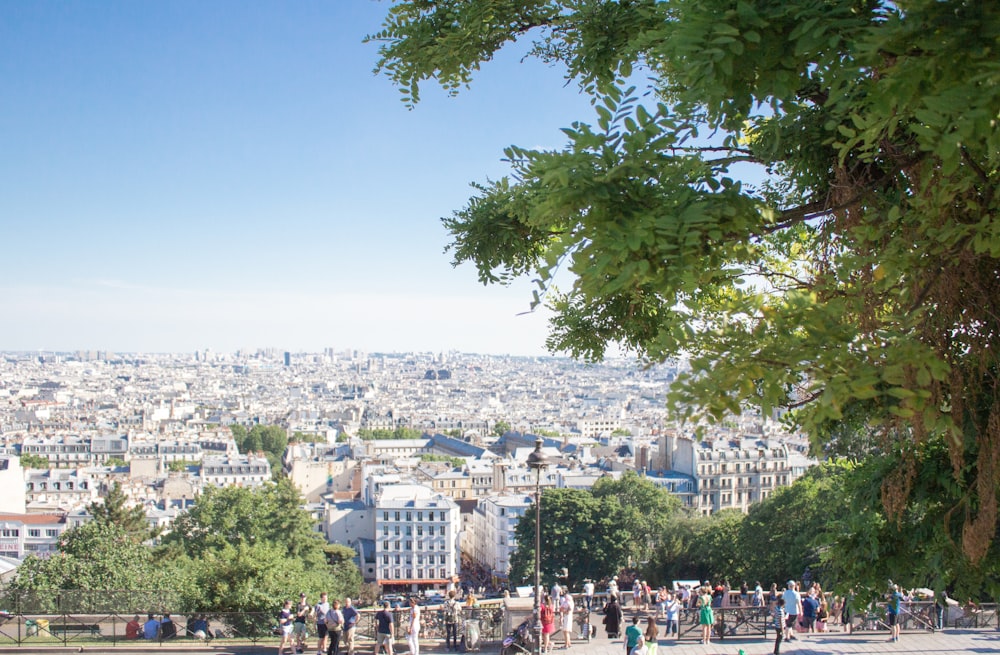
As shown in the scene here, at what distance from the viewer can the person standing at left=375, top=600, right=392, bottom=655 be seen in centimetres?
1091

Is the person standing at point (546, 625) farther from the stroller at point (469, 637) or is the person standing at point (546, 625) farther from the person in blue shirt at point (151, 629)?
the person in blue shirt at point (151, 629)

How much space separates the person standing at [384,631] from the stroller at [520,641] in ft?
4.68

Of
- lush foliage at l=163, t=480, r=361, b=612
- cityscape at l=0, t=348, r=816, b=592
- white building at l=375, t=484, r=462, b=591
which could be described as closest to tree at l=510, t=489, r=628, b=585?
cityscape at l=0, t=348, r=816, b=592

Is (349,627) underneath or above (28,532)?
above

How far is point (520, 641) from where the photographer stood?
1123 cm

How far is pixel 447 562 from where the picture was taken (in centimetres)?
5647

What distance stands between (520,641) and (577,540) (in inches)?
1084

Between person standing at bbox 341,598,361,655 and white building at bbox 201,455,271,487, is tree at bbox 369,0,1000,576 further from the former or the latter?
white building at bbox 201,455,271,487

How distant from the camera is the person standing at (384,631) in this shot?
10.9 metres

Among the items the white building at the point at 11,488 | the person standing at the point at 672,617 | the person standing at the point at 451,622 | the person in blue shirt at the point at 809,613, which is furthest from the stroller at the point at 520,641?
the white building at the point at 11,488

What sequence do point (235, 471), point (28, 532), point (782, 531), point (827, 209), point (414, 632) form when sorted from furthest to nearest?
point (235, 471)
point (28, 532)
point (782, 531)
point (414, 632)
point (827, 209)

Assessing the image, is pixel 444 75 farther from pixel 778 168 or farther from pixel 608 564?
pixel 608 564

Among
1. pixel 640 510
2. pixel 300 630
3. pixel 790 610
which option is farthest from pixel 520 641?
pixel 640 510

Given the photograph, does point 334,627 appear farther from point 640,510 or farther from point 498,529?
point 498,529
